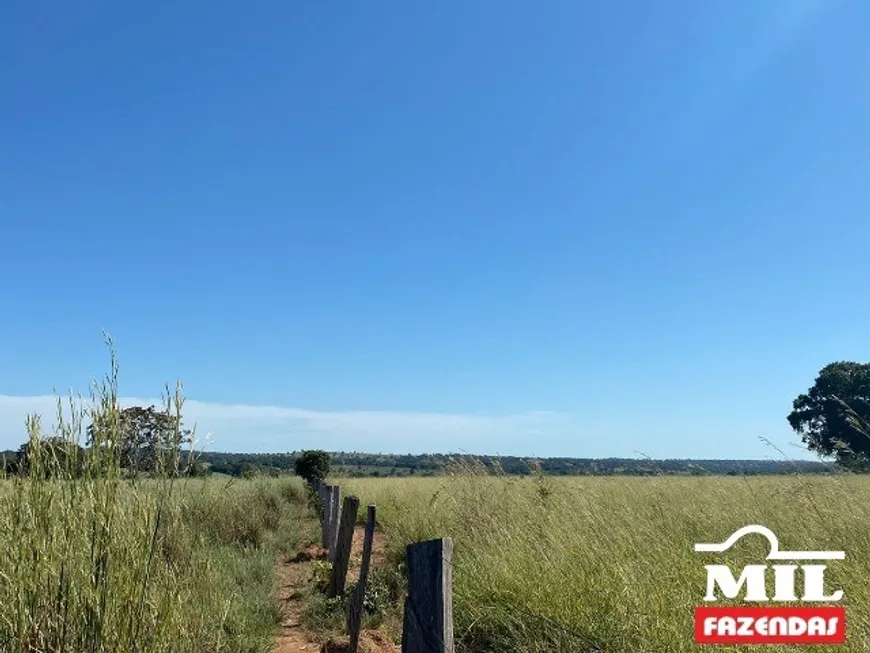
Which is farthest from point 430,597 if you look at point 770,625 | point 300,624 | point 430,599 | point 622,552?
point 300,624

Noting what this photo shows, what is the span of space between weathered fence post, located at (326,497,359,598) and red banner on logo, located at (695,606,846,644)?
4.15 metres

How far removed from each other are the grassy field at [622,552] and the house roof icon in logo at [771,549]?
84 millimetres

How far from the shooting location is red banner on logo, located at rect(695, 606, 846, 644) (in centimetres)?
354

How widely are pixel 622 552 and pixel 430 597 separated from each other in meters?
2.62

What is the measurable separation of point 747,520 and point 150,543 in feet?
18.1

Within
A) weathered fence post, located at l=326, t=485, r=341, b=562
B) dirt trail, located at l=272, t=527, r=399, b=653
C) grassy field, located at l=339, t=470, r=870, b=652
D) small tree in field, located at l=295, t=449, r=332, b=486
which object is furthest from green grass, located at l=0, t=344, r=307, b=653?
small tree in field, located at l=295, t=449, r=332, b=486

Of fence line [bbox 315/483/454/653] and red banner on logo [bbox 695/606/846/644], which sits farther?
red banner on logo [bbox 695/606/846/644]

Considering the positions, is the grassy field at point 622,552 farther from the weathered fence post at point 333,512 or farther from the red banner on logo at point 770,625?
the weathered fence post at point 333,512

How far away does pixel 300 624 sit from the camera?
6680 millimetres

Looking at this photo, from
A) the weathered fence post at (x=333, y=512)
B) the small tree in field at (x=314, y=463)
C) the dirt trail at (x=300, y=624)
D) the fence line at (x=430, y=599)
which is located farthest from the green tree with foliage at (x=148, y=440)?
the small tree in field at (x=314, y=463)

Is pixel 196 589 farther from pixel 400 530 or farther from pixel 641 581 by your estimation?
pixel 400 530

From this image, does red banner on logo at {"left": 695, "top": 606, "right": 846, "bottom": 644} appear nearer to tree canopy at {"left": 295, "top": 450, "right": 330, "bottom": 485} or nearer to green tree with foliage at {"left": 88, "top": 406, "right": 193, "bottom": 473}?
green tree with foliage at {"left": 88, "top": 406, "right": 193, "bottom": 473}

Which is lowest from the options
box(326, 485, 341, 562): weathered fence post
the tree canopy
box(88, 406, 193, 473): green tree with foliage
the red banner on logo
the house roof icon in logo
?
the tree canopy

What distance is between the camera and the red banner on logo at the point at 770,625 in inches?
139
